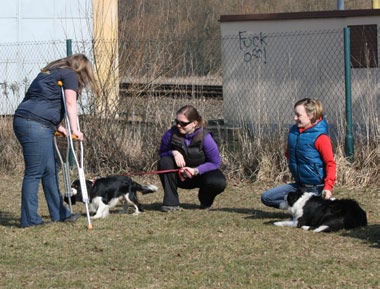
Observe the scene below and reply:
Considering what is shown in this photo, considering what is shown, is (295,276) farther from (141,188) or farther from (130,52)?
(130,52)

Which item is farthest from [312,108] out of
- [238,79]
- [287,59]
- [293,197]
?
[238,79]

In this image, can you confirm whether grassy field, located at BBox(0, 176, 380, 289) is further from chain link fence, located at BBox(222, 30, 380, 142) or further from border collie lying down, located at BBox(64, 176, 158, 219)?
chain link fence, located at BBox(222, 30, 380, 142)

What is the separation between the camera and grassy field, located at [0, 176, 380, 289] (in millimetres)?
6242

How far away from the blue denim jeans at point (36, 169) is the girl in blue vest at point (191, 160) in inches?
47.4

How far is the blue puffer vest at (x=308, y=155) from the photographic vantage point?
27.2 feet

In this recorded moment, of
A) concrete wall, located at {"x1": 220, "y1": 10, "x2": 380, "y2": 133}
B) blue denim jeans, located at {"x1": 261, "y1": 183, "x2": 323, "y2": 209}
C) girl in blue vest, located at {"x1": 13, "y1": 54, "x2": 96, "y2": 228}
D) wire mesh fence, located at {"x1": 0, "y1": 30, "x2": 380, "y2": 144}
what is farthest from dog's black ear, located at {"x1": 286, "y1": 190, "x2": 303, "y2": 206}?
concrete wall, located at {"x1": 220, "y1": 10, "x2": 380, "y2": 133}

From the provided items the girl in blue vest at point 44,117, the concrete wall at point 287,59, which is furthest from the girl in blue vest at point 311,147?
the concrete wall at point 287,59

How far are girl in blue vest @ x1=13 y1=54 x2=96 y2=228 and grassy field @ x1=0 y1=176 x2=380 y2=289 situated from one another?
443 mm

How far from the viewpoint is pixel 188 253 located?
23.4 ft

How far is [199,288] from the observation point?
19.7 ft

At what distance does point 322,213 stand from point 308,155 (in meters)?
0.65

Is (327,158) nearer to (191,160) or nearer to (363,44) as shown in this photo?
(191,160)

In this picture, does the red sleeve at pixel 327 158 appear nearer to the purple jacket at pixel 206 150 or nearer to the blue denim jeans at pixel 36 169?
the purple jacket at pixel 206 150

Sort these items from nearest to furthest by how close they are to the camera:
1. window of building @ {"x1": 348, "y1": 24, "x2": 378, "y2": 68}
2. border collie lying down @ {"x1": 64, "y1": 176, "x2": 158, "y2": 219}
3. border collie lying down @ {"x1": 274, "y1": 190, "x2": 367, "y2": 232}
A: border collie lying down @ {"x1": 274, "y1": 190, "x2": 367, "y2": 232} < border collie lying down @ {"x1": 64, "y1": 176, "x2": 158, "y2": 219} < window of building @ {"x1": 348, "y1": 24, "x2": 378, "y2": 68}
